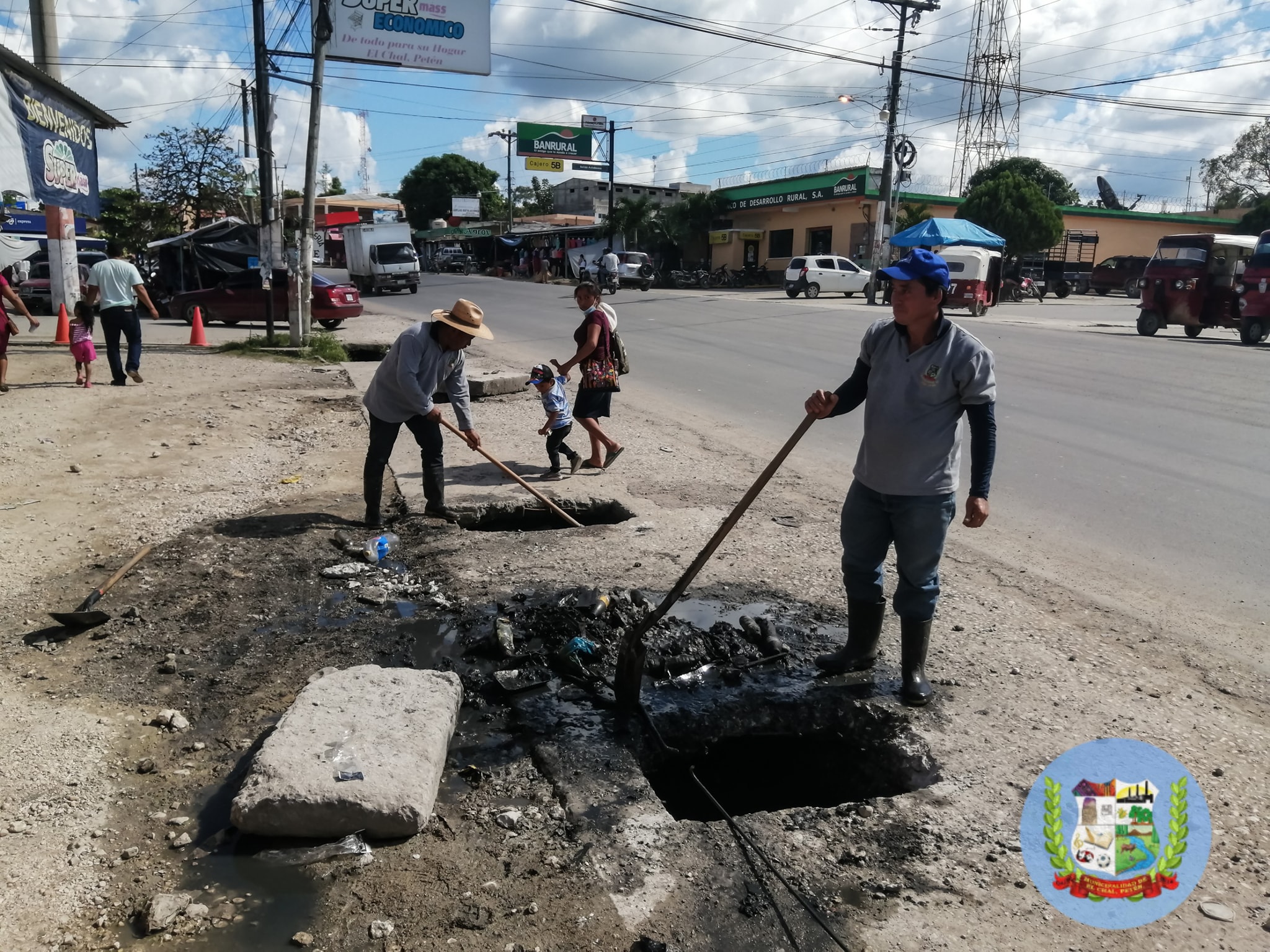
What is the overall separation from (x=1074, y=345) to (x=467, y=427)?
1403 cm

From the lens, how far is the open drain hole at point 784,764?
11.0ft

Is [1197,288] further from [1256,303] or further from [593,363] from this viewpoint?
[593,363]

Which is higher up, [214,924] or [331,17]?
[331,17]

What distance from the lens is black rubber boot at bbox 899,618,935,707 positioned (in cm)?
353

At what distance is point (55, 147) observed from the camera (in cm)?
1181

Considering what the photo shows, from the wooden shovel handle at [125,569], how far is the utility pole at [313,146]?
431 inches

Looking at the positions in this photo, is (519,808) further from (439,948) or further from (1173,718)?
Answer: (1173,718)

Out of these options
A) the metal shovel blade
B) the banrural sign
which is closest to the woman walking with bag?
the metal shovel blade

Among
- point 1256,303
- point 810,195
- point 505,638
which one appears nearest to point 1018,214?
point 810,195

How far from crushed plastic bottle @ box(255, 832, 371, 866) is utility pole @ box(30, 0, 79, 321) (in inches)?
507

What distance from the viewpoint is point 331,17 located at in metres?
15.9

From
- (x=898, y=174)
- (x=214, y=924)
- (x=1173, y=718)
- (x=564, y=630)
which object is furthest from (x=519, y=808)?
(x=898, y=174)

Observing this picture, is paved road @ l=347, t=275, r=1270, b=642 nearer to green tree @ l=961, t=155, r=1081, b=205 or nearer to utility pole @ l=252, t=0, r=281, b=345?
utility pole @ l=252, t=0, r=281, b=345

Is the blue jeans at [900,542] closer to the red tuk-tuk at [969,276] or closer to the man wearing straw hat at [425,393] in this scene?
the man wearing straw hat at [425,393]
